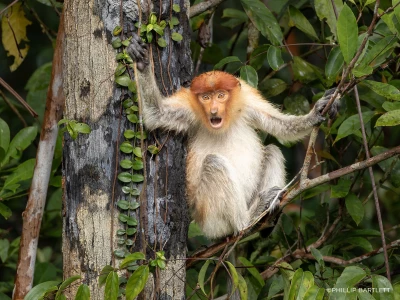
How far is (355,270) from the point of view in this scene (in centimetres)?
506

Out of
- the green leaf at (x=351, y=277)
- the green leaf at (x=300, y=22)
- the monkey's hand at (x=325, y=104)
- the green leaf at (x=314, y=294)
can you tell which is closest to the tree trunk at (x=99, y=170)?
the green leaf at (x=314, y=294)

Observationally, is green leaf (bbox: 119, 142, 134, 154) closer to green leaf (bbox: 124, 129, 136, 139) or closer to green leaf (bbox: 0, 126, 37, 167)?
green leaf (bbox: 124, 129, 136, 139)

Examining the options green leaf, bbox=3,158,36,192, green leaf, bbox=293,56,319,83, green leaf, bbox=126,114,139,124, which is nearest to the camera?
green leaf, bbox=126,114,139,124

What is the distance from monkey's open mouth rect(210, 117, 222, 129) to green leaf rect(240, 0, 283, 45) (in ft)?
3.27

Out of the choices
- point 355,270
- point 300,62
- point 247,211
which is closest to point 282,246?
point 247,211

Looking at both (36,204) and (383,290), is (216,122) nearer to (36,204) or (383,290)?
(36,204)

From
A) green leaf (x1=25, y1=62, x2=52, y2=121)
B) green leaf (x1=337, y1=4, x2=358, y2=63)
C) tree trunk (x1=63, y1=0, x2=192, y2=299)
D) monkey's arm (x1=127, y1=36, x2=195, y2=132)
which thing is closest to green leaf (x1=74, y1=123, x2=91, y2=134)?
tree trunk (x1=63, y1=0, x2=192, y2=299)

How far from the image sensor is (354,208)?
6.33 meters

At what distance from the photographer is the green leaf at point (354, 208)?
625 centimetres

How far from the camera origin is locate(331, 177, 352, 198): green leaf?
20.7 feet

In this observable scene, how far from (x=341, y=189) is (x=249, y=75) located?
1331mm

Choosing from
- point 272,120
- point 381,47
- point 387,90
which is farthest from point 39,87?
point 387,90

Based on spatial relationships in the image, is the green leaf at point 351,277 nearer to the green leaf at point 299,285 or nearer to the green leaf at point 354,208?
the green leaf at point 299,285

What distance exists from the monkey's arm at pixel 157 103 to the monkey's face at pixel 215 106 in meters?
0.14
